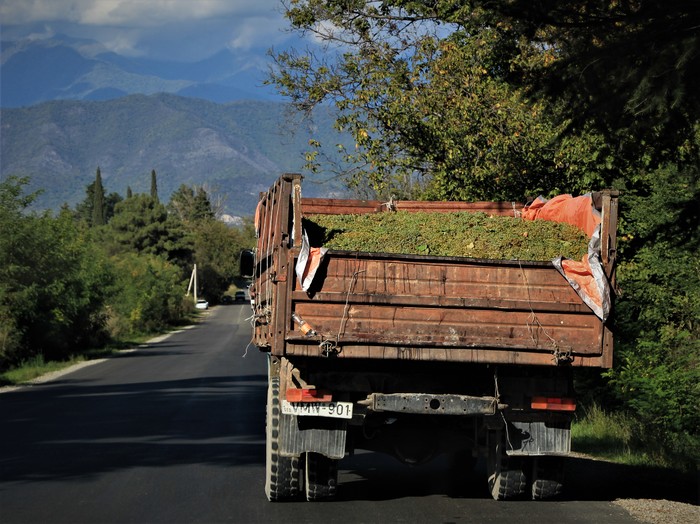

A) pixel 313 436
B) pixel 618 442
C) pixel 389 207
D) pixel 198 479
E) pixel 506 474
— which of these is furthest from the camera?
pixel 618 442

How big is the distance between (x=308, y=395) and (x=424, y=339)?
3.50ft

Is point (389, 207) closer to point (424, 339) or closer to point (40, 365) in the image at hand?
point (424, 339)

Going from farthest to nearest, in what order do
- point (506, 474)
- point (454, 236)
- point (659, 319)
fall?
1. point (659, 319)
2. point (454, 236)
3. point (506, 474)

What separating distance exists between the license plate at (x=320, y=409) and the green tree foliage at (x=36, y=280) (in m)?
23.4

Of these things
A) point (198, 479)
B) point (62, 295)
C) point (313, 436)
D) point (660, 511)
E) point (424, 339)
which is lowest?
point (198, 479)

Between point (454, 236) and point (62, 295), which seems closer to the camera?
point (454, 236)

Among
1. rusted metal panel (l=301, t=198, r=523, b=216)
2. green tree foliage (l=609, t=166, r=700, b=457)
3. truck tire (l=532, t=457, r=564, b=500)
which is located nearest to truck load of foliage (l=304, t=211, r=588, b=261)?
rusted metal panel (l=301, t=198, r=523, b=216)

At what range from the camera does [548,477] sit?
9.41 m

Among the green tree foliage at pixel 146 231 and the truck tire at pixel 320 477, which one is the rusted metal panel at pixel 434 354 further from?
the green tree foliage at pixel 146 231

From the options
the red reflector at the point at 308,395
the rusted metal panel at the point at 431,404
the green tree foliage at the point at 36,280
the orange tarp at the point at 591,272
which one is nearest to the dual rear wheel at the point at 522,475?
the rusted metal panel at the point at 431,404

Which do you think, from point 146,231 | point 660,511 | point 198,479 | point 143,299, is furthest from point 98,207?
point 660,511

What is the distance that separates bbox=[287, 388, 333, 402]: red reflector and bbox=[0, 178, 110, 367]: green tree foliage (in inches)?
921

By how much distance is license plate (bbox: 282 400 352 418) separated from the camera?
8.73 meters

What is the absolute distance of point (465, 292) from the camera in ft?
28.6
